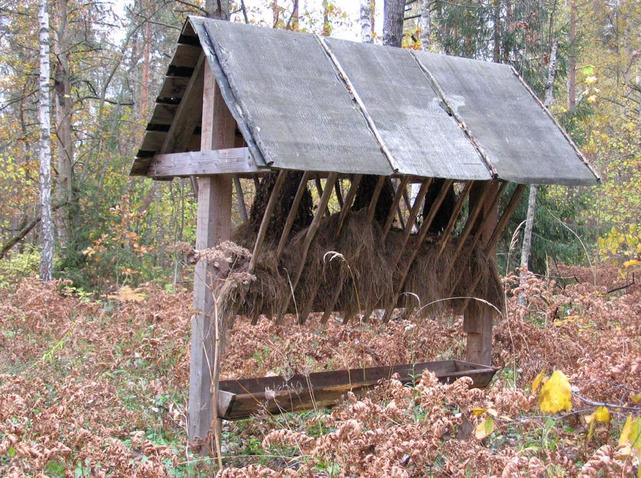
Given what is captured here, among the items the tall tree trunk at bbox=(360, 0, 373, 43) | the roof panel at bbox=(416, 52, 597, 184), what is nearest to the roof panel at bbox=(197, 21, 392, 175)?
the roof panel at bbox=(416, 52, 597, 184)

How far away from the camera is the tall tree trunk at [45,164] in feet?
40.8

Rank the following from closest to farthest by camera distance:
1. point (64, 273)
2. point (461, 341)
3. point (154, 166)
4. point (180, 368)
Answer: point (154, 166)
point (180, 368)
point (461, 341)
point (64, 273)

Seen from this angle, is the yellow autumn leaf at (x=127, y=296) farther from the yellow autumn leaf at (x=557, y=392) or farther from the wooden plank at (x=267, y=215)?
the yellow autumn leaf at (x=557, y=392)

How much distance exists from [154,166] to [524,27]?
9.42m

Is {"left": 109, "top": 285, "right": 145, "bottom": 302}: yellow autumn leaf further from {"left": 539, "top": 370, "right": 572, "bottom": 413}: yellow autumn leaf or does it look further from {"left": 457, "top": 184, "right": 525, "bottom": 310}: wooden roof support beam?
{"left": 539, "top": 370, "right": 572, "bottom": 413}: yellow autumn leaf

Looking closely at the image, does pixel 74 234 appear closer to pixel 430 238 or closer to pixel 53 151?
pixel 53 151

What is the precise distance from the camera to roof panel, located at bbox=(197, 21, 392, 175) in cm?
482

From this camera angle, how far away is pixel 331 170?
4.78m

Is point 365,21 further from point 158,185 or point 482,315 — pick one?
point 158,185

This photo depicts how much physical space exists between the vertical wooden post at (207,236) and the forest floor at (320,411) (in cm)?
21

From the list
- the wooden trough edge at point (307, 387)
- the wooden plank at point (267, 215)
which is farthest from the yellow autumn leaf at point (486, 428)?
the wooden plank at point (267, 215)

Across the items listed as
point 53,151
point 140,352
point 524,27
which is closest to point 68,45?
point 53,151

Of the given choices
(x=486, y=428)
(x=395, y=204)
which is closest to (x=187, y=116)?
(x=395, y=204)

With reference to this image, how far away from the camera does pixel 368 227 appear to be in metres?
5.77
